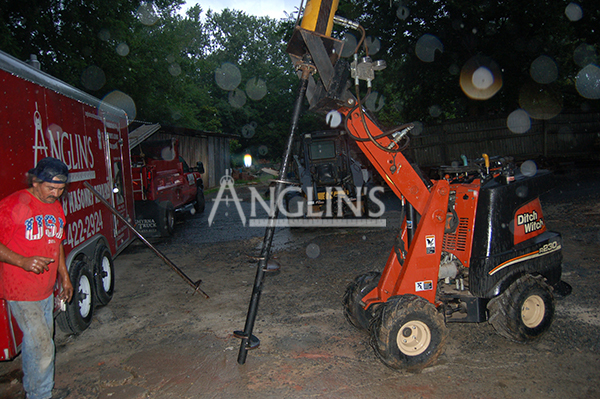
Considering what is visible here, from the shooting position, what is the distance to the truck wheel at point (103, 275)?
18.1 ft

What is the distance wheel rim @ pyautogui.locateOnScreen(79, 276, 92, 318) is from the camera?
16.2ft

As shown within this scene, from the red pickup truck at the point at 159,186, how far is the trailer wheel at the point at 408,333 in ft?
25.5

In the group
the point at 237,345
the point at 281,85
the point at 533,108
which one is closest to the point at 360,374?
the point at 237,345

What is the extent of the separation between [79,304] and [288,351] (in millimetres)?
2597

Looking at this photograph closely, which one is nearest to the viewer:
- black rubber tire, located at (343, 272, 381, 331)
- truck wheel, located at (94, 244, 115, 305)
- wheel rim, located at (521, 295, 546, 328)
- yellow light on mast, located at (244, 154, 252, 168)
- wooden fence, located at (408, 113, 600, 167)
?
wheel rim, located at (521, 295, 546, 328)

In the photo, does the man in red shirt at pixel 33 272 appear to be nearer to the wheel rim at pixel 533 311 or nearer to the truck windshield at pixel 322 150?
the wheel rim at pixel 533 311

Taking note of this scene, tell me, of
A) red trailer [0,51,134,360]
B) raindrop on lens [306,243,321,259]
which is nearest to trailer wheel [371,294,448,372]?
red trailer [0,51,134,360]

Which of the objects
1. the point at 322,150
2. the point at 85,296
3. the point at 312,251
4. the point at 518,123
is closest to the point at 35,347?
the point at 85,296

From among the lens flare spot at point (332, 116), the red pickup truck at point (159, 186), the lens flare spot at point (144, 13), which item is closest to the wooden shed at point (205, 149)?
the lens flare spot at point (144, 13)

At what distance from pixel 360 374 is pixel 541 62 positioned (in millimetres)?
18173

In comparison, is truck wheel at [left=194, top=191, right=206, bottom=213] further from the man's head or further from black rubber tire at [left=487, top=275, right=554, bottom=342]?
black rubber tire at [left=487, top=275, right=554, bottom=342]

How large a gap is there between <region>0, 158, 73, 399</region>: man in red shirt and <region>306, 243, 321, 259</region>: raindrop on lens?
531cm

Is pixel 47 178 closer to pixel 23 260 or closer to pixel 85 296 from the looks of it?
pixel 23 260

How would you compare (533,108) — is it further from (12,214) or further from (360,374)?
(12,214)
